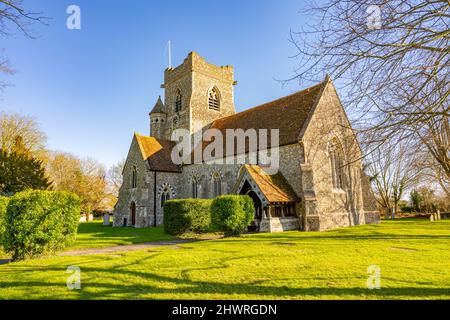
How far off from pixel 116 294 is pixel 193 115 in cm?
2404

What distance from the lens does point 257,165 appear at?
701 inches

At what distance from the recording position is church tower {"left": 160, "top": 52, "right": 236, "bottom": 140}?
2820 centimetres

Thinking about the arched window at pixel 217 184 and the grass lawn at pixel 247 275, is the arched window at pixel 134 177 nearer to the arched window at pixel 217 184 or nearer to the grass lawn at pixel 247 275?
the arched window at pixel 217 184

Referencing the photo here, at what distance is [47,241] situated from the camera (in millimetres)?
8977

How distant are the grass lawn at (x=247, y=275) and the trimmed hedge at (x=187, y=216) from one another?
6.15m

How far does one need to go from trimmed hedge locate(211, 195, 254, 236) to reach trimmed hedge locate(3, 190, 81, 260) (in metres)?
6.74

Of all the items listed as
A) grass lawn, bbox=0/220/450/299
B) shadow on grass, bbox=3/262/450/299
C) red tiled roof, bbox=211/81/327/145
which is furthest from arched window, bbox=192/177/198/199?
shadow on grass, bbox=3/262/450/299

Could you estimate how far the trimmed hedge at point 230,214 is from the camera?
13.5 metres

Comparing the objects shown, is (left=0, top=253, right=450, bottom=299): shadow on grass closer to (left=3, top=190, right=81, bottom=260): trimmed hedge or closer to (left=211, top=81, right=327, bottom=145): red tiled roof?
(left=3, top=190, right=81, bottom=260): trimmed hedge

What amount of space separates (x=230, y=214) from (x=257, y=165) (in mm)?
5246

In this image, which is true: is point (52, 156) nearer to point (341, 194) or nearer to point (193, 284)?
point (341, 194)

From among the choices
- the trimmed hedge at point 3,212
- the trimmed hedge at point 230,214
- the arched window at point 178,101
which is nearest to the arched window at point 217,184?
the trimmed hedge at point 230,214
